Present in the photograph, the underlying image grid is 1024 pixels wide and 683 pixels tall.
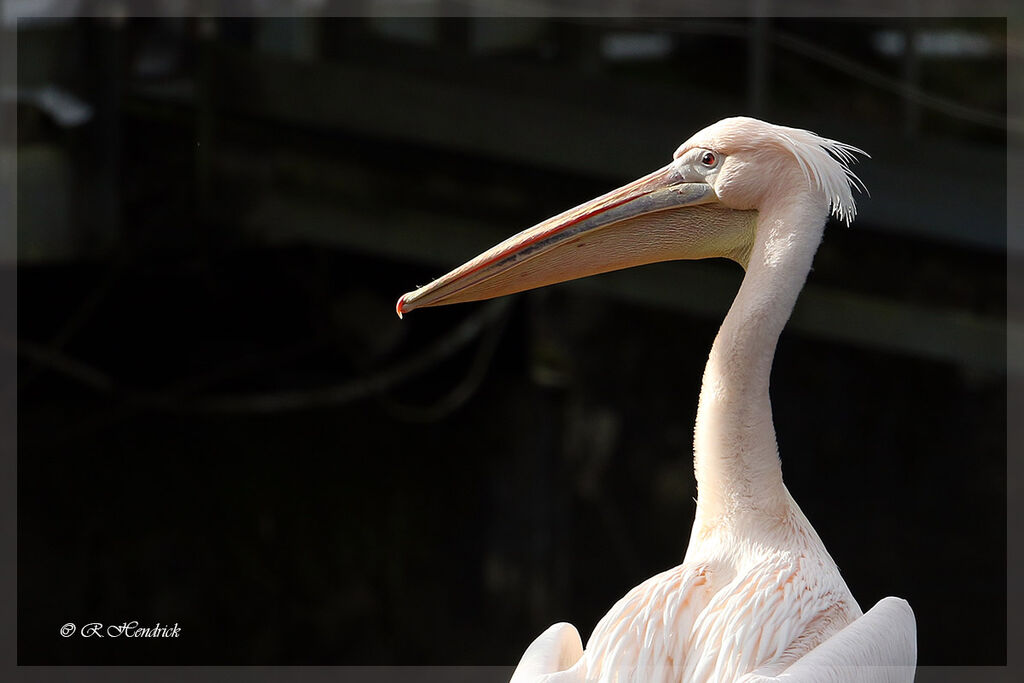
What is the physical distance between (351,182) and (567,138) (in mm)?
898

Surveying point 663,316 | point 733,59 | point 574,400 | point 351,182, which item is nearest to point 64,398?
point 351,182

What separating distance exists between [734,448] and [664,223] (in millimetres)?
361

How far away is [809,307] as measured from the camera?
4.34 metres

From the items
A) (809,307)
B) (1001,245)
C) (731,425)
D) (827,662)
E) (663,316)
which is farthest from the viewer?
(663,316)

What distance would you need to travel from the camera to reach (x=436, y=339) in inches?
191


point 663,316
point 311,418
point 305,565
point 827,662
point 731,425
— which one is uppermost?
point 731,425

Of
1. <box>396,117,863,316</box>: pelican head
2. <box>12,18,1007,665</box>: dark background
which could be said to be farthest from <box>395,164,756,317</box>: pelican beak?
<box>12,18,1007,665</box>: dark background

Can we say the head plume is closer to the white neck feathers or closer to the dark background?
the white neck feathers

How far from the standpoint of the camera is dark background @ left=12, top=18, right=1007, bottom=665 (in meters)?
4.11

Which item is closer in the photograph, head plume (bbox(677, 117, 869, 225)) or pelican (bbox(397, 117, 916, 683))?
pelican (bbox(397, 117, 916, 683))

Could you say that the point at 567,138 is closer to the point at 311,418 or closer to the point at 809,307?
the point at 809,307

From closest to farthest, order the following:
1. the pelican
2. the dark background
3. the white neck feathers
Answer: the pelican → the white neck feathers → the dark background

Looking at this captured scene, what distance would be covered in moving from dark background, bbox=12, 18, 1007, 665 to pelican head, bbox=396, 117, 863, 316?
7.97 feet

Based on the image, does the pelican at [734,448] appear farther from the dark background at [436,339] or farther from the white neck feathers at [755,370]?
the dark background at [436,339]
